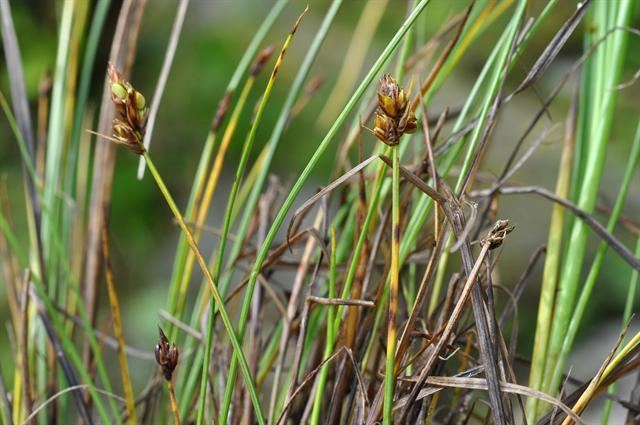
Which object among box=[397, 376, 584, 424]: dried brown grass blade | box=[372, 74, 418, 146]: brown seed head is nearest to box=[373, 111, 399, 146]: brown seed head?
box=[372, 74, 418, 146]: brown seed head

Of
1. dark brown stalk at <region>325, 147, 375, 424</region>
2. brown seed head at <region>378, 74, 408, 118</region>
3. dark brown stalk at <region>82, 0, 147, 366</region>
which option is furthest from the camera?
dark brown stalk at <region>82, 0, 147, 366</region>

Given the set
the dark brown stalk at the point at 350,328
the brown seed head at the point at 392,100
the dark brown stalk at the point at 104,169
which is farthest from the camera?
the dark brown stalk at the point at 104,169

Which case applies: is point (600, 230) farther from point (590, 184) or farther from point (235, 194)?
point (235, 194)

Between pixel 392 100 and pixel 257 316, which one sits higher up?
pixel 392 100

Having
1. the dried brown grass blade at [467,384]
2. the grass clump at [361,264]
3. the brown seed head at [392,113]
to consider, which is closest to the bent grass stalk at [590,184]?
the grass clump at [361,264]

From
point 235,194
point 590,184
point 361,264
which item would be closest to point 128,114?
point 235,194

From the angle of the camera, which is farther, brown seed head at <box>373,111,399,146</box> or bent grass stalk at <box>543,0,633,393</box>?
bent grass stalk at <box>543,0,633,393</box>

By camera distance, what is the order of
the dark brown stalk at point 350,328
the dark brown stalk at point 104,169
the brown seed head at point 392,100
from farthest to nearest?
the dark brown stalk at point 104,169 < the dark brown stalk at point 350,328 < the brown seed head at point 392,100

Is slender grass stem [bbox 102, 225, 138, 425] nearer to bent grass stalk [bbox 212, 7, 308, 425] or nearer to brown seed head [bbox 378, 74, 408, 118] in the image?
bent grass stalk [bbox 212, 7, 308, 425]

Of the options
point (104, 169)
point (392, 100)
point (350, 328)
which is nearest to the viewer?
point (392, 100)

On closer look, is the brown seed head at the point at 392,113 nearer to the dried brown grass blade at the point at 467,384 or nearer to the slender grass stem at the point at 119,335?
the dried brown grass blade at the point at 467,384

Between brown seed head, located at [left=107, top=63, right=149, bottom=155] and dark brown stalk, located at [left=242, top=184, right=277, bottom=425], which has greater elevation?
Result: brown seed head, located at [left=107, top=63, right=149, bottom=155]
